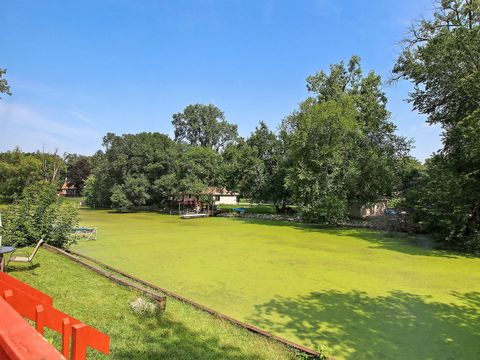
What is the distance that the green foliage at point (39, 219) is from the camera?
8.54 m

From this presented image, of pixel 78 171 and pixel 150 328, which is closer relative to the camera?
pixel 150 328

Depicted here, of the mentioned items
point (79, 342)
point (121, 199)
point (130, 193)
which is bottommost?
point (79, 342)

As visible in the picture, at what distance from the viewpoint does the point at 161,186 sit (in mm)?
27969

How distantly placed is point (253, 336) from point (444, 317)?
3.13 meters

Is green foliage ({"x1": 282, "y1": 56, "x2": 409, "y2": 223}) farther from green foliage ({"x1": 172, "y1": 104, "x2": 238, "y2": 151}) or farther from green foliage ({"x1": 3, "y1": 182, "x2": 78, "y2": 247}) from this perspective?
green foliage ({"x1": 172, "y1": 104, "x2": 238, "y2": 151})

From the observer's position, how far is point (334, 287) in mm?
6516

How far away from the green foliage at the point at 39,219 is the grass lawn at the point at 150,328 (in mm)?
3241

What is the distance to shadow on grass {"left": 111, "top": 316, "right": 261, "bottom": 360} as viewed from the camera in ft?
10.8

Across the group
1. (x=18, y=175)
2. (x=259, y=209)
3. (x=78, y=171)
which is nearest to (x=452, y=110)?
(x=259, y=209)

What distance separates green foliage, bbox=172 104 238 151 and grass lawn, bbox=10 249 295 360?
1777 inches

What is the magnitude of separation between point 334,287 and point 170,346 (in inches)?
157

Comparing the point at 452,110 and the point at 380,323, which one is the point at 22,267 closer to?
the point at 380,323

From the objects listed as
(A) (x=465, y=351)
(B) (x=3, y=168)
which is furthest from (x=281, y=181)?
(B) (x=3, y=168)

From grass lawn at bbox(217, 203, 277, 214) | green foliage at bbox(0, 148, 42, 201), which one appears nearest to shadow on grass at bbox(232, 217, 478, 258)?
grass lawn at bbox(217, 203, 277, 214)
